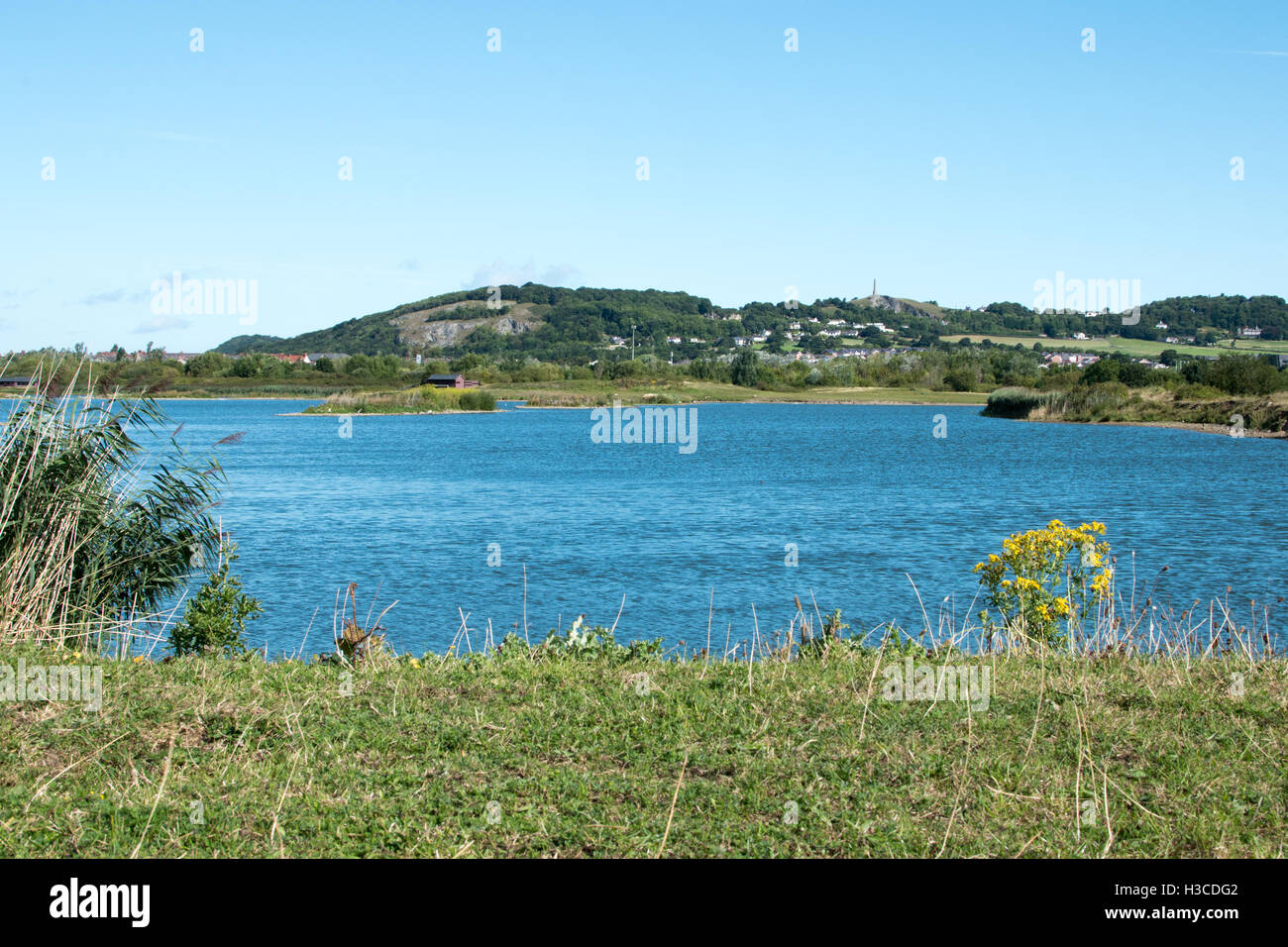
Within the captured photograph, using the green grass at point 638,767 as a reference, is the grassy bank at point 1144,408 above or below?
above

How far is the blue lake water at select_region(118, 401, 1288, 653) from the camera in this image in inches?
860

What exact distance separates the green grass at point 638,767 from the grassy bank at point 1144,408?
9124 cm

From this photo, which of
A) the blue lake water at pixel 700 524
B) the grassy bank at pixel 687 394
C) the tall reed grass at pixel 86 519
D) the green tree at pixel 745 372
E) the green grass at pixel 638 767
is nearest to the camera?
the green grass at pixel 638 767

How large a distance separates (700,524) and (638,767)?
2967 centimetres

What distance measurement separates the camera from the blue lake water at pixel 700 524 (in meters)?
21.8

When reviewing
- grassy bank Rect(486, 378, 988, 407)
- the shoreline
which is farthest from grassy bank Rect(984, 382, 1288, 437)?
grassy bank Rect(486, 378, 988, 407)

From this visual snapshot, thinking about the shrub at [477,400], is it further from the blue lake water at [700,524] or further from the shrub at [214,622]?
the shrub at [214,622]

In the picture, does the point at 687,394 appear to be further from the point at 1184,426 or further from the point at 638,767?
the point at 638,767

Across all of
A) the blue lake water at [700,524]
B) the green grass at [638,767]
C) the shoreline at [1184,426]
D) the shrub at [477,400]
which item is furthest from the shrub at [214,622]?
the shrub at [477,400]

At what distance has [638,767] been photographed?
19.8 feet
